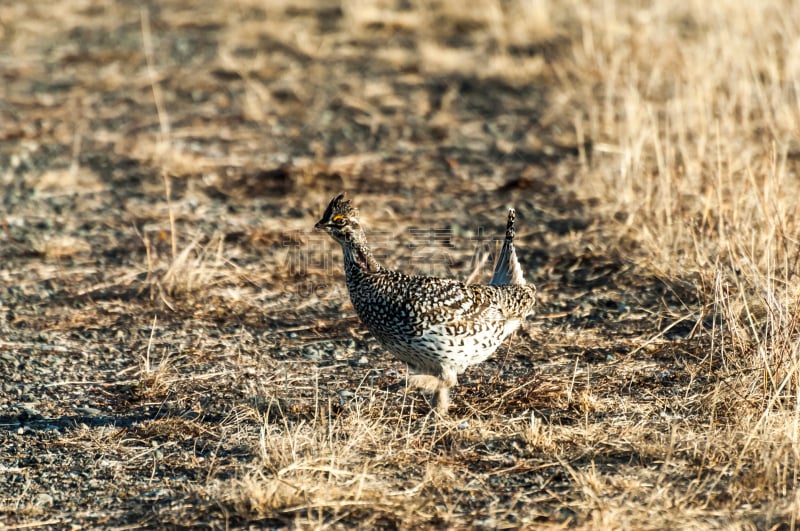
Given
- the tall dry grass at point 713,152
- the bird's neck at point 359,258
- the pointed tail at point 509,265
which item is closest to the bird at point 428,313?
the bird's neck at point 359,258

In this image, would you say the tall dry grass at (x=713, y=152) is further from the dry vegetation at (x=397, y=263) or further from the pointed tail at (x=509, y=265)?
the pointed tail at (x=509, y=265)

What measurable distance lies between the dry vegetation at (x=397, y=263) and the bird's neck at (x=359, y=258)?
604 millimetres

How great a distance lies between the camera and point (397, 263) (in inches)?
287

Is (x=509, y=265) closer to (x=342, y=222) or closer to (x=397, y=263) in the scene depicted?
(x=342, y=222)

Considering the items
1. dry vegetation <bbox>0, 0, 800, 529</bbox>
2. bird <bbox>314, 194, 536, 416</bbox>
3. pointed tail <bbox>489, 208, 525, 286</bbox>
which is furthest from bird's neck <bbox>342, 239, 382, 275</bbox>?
pointed tail <bbox>489, 208, 525, 286</bbox>

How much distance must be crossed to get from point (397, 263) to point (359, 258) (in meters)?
1.93

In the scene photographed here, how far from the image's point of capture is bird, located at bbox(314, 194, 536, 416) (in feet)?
16.2

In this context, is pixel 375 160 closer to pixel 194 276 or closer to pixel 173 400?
pixel 194 276

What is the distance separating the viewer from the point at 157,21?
1317 cm

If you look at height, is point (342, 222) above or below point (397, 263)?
above

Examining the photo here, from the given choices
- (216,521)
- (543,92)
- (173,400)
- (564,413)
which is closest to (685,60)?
(543,92)

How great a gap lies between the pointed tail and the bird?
0.71ft

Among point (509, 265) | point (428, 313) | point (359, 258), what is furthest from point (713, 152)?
point (428, 313)

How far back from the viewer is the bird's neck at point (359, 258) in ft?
17.5
